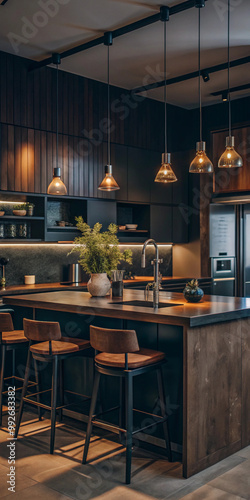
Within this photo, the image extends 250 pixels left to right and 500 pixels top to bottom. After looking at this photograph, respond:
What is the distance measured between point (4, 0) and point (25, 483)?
347 centimetres

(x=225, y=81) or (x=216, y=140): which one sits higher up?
(x=225, y=81)

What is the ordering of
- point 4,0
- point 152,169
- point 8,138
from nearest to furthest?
point 4,0 < point 8,138 < point 152,169

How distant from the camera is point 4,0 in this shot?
3.81 metres

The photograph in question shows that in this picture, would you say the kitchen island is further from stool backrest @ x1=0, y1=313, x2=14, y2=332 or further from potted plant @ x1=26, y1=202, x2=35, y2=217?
potted plant @ x1=26, y1=202, x2=35, y2=217

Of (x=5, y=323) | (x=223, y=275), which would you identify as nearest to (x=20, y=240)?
(x=5, y=323)

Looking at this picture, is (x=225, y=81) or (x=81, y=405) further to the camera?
(x=225, y=81)

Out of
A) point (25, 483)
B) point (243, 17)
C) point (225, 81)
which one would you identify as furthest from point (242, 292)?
point (25, 483)

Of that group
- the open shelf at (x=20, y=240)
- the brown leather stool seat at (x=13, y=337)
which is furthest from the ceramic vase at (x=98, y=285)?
the open shelf at (x=20, y=240)

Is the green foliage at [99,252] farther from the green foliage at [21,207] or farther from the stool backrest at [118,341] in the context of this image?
the green foliage at [21,207]

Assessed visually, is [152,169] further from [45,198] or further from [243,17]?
[243,17]

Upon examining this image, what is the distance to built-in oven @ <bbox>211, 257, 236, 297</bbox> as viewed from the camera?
6.87 meters

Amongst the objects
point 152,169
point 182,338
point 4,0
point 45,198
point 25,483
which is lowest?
point 25,483

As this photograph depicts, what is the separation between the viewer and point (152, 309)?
3236 millimetres

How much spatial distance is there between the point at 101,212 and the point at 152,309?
311 centimetres
